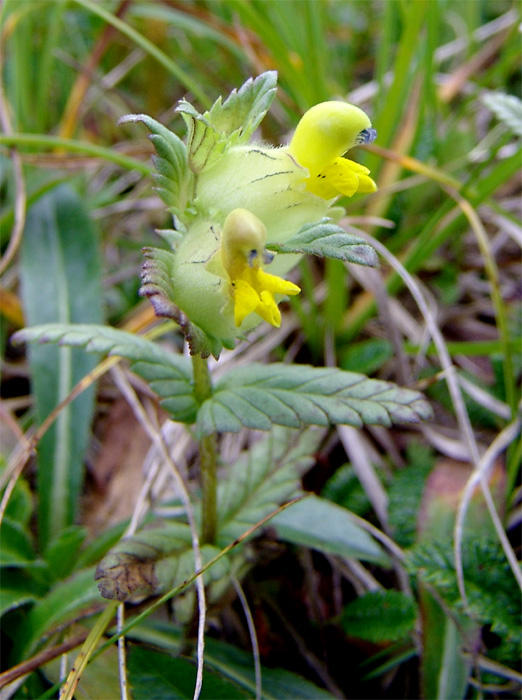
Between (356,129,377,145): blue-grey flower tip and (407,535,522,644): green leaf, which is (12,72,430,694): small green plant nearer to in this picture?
(356,129,377,145): blue-grey flower tip

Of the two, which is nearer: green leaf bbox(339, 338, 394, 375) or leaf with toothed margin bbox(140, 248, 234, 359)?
leaf with toothed margin bbox(140, 248, 234, 359)

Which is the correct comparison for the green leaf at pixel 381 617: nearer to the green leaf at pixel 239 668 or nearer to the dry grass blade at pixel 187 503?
the green leaf at pixel 239 668

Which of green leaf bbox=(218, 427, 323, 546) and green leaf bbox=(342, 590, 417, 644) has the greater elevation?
green leaf bbox=(218, 427, 323, 546)

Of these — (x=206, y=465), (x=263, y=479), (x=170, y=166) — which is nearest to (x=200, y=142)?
(x=170, y=166)

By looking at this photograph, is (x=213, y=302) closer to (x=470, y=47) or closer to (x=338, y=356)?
(x=338, y=356)

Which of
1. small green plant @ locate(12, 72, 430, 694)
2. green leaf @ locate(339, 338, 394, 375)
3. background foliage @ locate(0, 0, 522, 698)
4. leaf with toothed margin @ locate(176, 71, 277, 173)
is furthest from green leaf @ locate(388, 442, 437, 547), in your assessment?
leaf with toothed margin @ locate(176, 71, 277, 173)

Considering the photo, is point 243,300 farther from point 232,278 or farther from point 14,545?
point 14,545

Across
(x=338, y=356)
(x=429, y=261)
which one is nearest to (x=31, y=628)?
(x=338, y=356)
